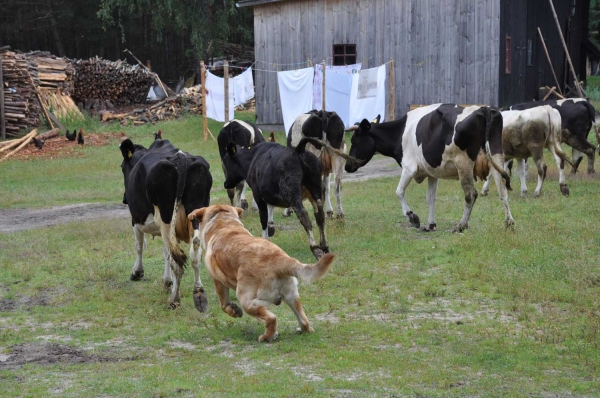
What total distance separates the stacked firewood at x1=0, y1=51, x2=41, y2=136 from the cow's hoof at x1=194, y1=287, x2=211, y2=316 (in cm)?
2220

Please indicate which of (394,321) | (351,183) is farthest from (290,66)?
(394,321)

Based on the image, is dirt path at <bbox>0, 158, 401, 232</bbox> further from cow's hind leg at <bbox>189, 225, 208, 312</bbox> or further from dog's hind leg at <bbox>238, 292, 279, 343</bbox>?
dog's hind leg at <bbox>238, 292, 279, 343</bbox>

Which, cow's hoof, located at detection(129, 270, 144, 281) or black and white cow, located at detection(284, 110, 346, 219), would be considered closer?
cow's hoof, located at detection(129, 270, 144, 281)

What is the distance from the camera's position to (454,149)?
11.7 meters

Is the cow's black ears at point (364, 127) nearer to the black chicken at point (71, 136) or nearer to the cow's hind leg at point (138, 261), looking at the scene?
the cow's hind leg at point (138, 261)

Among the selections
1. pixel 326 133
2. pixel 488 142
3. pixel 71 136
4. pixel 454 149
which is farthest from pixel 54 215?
pixel 71 136

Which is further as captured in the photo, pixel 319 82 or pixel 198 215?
pixel 319 82

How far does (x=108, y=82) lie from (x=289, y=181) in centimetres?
2902

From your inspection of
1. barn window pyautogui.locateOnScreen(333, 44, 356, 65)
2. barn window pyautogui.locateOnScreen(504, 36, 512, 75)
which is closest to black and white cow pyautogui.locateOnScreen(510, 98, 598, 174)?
barn window pyautogui.locateOnScreen(504, 36, 512, 75)

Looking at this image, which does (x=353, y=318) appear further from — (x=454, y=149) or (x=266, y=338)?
(x=454, y=149)

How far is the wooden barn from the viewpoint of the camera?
2448 cm

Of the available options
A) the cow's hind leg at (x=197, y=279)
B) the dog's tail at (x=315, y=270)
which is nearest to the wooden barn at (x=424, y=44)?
the cow's hind leg at (x=197, y=279)

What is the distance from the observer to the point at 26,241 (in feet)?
43.3

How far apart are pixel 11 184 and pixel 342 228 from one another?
10840 millimetres
